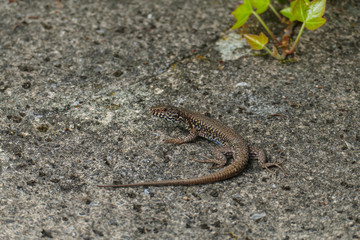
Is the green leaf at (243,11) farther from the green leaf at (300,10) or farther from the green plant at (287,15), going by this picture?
the green leaf at (300,10)

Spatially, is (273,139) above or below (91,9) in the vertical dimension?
below

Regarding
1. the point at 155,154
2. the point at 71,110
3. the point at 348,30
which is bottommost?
the point at 348,30

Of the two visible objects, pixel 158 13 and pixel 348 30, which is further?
pixel 158 13

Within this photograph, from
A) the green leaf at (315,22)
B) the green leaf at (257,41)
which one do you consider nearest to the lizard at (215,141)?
the green leaf at (257,41)

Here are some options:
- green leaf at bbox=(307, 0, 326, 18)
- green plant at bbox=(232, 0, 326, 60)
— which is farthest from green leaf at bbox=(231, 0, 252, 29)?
green leaf at bbox=(307, 0, 326, 18)

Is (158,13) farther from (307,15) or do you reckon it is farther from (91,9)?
(307,15)

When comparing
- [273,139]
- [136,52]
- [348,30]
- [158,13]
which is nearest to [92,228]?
[273,139]

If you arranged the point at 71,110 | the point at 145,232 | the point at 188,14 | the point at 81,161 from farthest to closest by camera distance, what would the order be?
the point at 188,14, the point at 71,110, the point at 81,161, the point at 145,232
